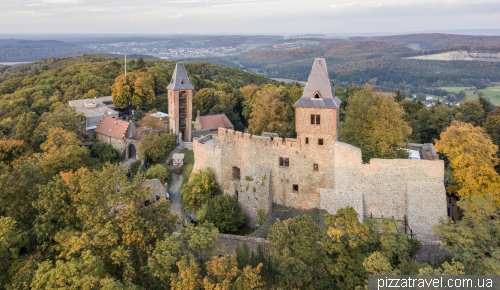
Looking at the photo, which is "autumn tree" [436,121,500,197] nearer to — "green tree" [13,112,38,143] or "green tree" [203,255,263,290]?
"green tree" [203,255,263,290]

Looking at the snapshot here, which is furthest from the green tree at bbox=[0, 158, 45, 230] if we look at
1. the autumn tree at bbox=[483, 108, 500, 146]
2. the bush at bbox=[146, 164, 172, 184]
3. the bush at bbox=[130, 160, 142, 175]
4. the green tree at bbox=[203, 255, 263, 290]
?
the autumn tree at bbox=[483, 108, 500, 146]

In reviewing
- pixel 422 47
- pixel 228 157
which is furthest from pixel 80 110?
pixel 422 47

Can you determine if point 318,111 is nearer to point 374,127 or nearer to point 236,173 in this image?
point 374,127

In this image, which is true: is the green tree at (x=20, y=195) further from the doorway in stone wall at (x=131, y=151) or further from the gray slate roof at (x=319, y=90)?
the gray slate roof at (x=319, y=90)

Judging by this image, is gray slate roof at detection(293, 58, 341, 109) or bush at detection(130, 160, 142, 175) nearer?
gray slate roof at detection(293, 58, 341, 109)

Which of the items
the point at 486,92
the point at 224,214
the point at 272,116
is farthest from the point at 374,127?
the point at 486,92

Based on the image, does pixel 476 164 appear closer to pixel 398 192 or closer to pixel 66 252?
pixel 398 192
